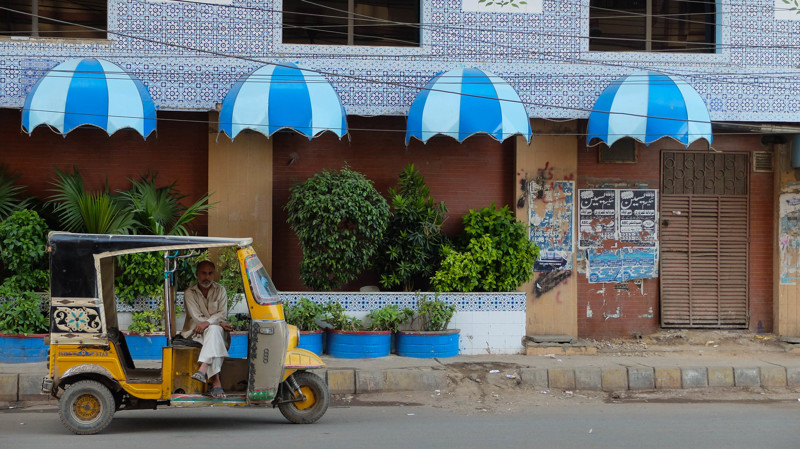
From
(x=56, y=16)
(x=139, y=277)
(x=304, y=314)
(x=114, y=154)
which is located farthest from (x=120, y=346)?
(x=56, y=16)

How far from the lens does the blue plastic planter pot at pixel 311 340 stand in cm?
1098

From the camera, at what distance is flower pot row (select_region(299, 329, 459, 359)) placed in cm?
1109

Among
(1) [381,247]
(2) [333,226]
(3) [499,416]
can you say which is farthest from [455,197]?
(3) [499,416]

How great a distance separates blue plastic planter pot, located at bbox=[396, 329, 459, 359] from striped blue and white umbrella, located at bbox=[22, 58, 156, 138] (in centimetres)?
448

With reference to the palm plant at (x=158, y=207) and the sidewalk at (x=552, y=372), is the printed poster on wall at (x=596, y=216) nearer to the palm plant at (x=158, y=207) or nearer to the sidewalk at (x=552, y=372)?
the sidewalk at (x=552, y=372)

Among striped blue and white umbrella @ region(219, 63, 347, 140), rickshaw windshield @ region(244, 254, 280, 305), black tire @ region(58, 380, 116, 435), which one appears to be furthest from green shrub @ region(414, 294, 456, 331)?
black tire @ region(58, 380, 116, 435)

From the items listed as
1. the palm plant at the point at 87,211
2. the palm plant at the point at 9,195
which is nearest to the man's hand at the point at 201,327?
the palm plant at the point at 87,211

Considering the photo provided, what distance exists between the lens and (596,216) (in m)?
12.9

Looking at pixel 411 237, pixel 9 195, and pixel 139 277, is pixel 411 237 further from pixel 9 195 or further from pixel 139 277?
pixel 9 195

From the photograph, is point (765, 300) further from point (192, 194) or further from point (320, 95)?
point (192, 194)

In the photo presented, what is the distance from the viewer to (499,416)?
339 inches

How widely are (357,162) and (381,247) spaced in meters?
1.45

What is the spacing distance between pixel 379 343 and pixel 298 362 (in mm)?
3657

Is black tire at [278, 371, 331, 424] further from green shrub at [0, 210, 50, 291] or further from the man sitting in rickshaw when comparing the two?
green shrub at [0, 210, 50, 291]
